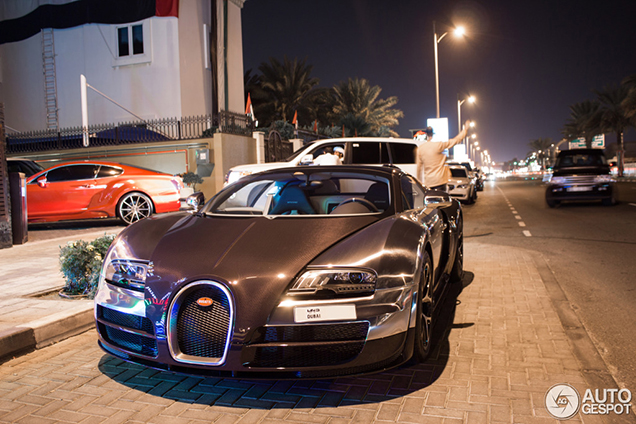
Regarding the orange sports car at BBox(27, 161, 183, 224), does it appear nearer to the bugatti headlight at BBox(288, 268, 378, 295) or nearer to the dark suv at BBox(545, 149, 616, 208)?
the bugatti headlight at BBox(288, 268, 378, 295)

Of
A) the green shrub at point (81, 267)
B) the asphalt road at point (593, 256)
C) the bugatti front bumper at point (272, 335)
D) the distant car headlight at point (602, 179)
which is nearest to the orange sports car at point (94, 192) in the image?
the green shrub at point (81, 267)

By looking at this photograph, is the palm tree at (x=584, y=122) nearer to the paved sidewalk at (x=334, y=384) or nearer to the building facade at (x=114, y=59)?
the building facade at (x=114, y=59)

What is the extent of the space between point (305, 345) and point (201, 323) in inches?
23.9

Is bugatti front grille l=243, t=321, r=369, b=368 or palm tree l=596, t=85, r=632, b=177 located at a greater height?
palm tree l=596, t=85, r=632, b=177

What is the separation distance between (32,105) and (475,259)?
26.8 m

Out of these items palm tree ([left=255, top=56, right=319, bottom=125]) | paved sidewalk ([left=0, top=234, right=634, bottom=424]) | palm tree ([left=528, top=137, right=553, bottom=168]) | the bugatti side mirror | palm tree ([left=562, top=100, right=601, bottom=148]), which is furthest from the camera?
palm tree ([left=528, top=137, right=553, bottom=168])

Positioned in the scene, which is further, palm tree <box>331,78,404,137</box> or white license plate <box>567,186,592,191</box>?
palm tree <box>331,78,404,137</box>

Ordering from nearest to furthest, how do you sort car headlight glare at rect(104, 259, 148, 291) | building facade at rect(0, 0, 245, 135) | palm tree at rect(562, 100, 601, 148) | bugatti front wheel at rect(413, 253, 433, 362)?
1. car headlight glare at rect(104, 259, 148, 291)
2. bugatti front wheel at rect(413, 253, 433, 362)
3. building facade at rect(0, 0, 245, 135)
4. palm tree at rect(562, 100, 601, 148)

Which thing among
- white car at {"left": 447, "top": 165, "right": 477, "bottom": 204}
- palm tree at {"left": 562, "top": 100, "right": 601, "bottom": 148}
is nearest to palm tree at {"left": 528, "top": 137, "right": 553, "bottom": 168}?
palm tree at {"left": 562, "top": 100, "right": 601, "bottom": 148}

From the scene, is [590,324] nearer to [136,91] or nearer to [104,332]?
[104,332]

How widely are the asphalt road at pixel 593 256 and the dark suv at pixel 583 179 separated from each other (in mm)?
743

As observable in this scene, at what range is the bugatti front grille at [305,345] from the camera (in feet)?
9.68

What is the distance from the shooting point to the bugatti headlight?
3027 mm

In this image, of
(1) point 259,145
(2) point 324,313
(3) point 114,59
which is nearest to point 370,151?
(2) point 324,313
